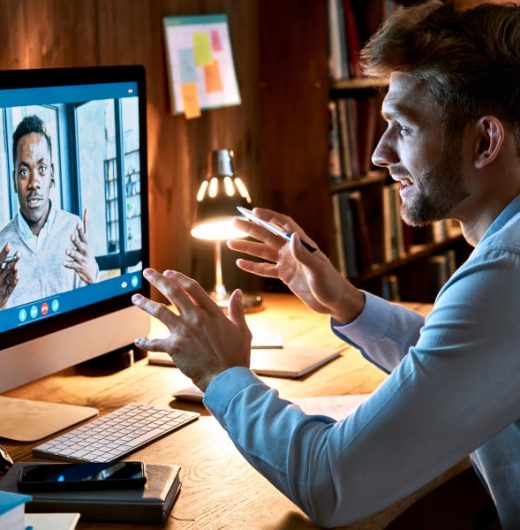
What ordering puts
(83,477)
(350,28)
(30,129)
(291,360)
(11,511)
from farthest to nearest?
(350,28) → (291,360) → (30,129) → (83,477) → (11,511)

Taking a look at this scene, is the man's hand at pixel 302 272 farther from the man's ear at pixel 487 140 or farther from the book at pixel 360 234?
the book at pixel 360 234

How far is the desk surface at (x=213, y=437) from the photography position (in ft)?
4.18

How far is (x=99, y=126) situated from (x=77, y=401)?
48 cm

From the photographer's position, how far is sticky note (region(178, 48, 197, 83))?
2488mm

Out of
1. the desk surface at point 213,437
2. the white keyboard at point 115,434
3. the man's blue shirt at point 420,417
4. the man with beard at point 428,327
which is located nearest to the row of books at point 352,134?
the desk surface at point 213,437

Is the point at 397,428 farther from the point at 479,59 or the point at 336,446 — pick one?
the point at 479,59

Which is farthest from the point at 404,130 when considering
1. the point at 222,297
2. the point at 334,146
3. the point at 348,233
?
the point at 348,233

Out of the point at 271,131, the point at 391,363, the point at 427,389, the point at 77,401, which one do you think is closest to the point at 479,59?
the point at 427,389

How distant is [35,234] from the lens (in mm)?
1536

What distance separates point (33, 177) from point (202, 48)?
1.14 m

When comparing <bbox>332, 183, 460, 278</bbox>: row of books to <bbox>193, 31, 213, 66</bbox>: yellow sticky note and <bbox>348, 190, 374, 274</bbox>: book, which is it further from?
<bbox>193, 31, 213, 66</bbox>: yellow sticky note

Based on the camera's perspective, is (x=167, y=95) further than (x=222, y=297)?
Yes

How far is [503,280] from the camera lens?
3.92 ft

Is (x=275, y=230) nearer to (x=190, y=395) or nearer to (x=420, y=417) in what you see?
(x=190, y=395)
